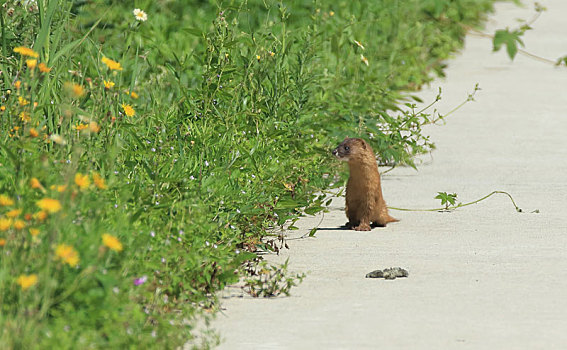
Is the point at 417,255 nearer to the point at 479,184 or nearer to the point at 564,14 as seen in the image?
the point at 479,184

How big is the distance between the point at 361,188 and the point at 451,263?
3.79 feet

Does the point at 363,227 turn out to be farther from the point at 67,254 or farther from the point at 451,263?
the point at 67,254

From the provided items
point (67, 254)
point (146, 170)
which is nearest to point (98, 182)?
point (67, 254)

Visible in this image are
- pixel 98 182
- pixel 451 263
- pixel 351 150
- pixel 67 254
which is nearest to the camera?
pixel 67 254

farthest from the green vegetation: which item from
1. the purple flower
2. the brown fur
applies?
the brown fur

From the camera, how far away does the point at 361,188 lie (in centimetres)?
698

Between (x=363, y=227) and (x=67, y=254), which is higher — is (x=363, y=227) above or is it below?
below

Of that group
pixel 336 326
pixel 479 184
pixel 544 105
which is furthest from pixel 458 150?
pixel 336 326

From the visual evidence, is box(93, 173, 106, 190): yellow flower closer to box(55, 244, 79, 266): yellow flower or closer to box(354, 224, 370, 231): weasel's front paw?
box(55, 244, 79, 266): yellow flower

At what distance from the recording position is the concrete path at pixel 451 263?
15.3ft

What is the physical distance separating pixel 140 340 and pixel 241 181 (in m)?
2.50

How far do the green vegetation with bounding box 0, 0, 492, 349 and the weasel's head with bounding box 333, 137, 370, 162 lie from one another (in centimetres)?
26

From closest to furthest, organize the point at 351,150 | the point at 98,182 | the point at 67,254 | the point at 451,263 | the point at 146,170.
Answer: the point at 67,254, the point at 98,182, the point at 146,170, the point at 451,263, the point at 351,150

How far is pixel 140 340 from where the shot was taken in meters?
4.08
